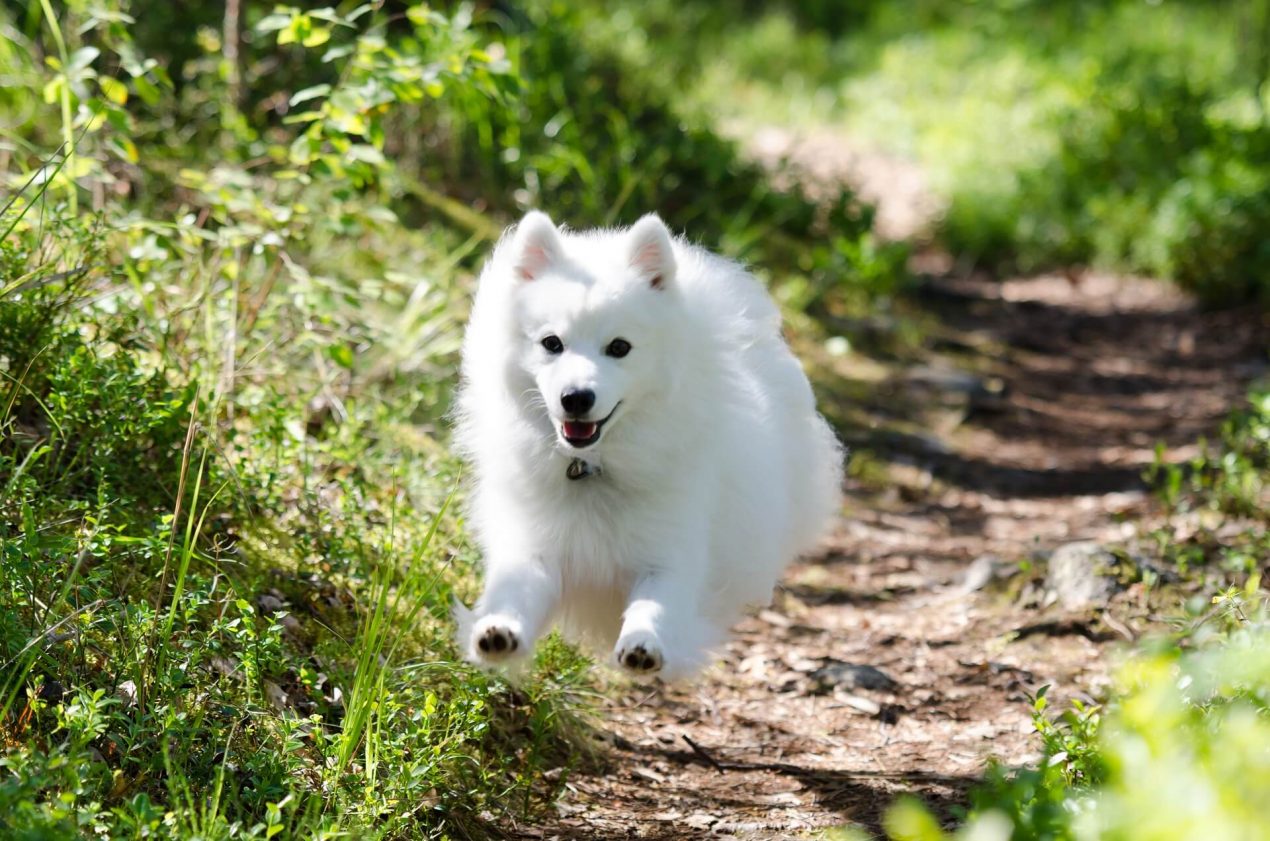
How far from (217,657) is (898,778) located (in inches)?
80.8

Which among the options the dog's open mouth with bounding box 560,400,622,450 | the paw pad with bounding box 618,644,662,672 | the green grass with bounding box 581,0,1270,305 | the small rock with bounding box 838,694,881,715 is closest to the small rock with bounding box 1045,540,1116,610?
the small rock with bounding box 838,694,881,715

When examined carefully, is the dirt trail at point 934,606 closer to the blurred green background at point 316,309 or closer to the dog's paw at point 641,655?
the blurred green background at point 316,309

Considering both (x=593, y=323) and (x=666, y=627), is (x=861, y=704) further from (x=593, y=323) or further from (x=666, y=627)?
(x=593, y=323)

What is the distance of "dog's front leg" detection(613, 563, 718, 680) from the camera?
325 centimetres

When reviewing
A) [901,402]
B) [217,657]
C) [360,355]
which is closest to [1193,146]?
[901,402]

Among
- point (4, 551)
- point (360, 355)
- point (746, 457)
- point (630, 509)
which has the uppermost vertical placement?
point (360, 355)

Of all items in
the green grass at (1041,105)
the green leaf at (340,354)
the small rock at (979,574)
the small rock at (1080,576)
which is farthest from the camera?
the green grass at (1041,105)

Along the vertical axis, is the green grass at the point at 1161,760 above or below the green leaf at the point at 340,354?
below

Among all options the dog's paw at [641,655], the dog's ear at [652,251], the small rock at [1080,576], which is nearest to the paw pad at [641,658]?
the dog's paw at [641,655]

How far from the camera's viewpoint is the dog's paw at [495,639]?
3.23 metres

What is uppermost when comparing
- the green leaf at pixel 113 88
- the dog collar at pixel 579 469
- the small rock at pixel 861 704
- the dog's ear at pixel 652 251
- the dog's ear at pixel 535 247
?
the green leaf at pixel 113 88

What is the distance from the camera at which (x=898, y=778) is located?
383 centimetres

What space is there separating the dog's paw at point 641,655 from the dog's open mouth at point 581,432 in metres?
0.55

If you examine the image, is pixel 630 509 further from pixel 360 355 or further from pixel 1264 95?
pixel 1264 95
